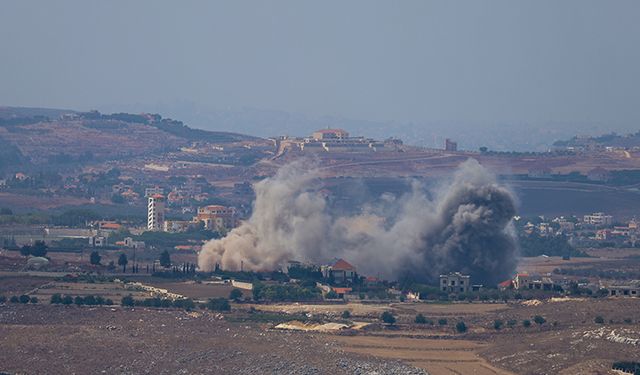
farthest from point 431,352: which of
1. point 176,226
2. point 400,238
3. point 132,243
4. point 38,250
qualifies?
point 176,226

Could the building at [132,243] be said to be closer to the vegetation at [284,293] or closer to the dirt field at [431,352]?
the vegetation at [284,293]

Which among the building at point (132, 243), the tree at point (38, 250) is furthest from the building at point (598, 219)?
the tree at point (38, 250)

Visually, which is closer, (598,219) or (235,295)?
(235,295)

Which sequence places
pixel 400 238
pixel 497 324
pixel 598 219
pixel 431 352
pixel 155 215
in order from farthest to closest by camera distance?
pixel 598 219, pixel 155 215, pixel 400 238, pixel 497 324, pixel 431 352

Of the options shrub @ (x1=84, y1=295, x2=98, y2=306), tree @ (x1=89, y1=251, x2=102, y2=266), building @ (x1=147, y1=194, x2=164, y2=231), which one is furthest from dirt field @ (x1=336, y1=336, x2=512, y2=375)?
building @ (x1=147, y1=194, x2=164, y2=231)

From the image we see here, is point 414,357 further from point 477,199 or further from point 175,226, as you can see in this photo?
point 175,226

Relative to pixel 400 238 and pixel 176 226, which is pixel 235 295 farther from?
pixel 176 226

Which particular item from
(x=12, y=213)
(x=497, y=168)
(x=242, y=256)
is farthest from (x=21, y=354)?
(x=497, y=168)
